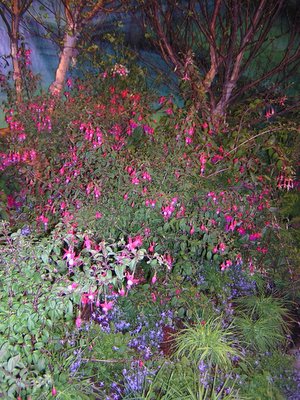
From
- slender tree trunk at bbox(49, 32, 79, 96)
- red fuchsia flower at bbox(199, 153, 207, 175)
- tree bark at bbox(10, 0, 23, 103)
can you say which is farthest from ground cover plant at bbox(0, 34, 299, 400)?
slender tree trunk at bbox(49, 32, 79, 96)

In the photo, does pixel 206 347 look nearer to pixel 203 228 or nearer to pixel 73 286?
pixel 203 228

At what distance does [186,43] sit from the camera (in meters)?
4.43

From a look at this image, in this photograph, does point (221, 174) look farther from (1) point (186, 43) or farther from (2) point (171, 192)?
(1) point (186, 43)

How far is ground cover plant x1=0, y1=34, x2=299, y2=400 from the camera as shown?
155 cm

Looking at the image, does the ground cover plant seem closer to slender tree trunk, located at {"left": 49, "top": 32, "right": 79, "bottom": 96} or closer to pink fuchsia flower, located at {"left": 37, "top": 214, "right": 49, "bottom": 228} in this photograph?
pink fuchsia flower, located at {"left": 37, "top": 214, "right": 49, "bottom": 228}

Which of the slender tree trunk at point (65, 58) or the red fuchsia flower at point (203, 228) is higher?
the slender tree trunk at point (65, 58)

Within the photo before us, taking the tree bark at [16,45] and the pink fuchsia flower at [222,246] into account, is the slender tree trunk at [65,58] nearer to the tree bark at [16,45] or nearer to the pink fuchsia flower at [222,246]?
the tree bark at [16,45]

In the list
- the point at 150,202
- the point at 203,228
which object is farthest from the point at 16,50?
the point at 203,228

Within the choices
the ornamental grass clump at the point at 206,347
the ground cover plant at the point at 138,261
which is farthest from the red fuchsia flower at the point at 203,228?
the ornamental grass clump at the point at 206,347

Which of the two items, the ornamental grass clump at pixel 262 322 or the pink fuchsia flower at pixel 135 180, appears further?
the ornamental grass clump at pixel 262 322

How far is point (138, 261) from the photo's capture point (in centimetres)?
182

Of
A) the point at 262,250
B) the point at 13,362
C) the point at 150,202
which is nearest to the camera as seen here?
the point at 13,362

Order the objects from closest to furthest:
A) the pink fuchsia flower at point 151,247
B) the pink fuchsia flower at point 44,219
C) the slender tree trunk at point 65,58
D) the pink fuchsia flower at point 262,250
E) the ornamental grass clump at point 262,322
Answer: the pink fuchsia flower at point 151,247 < the pink fuchsia flower at point 44,219 < the ornamental grass clump at point 262,322 < the pink fuchsia flower at point 262,250 < the slender tree trunk at point 65,58

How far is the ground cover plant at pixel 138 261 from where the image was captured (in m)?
1.55
